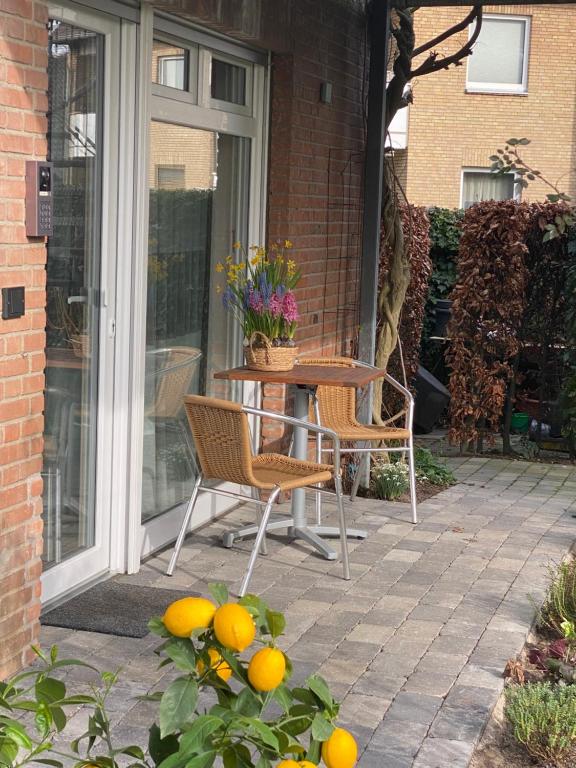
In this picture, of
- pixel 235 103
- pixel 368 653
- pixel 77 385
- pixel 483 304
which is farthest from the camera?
pixel 483 304

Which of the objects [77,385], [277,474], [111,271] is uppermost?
[111,271]

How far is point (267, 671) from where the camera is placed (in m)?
1.30

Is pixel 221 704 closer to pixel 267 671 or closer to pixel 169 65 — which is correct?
pixel 267 671

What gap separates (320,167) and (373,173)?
566 mm

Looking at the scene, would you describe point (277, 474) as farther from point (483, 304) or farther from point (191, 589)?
point (483, 304)

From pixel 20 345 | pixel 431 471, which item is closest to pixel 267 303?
pixel 20 345

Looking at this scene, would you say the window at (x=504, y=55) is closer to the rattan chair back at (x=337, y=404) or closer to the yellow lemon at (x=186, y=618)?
the rattan chair back at (x=337, y=404)

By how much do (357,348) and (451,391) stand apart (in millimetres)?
1575

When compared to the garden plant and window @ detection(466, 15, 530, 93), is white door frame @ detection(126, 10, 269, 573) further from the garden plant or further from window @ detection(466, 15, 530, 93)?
window @ detection(466, 15, 530, 93)

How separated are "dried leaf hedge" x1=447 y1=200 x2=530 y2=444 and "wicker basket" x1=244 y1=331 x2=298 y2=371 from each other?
3.49 m

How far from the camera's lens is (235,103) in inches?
239

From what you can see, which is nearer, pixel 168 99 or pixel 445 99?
pixel 168 99

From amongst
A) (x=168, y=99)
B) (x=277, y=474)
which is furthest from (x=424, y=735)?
(x=168, y=99)

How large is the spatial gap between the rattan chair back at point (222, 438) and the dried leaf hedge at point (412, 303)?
4063mm
